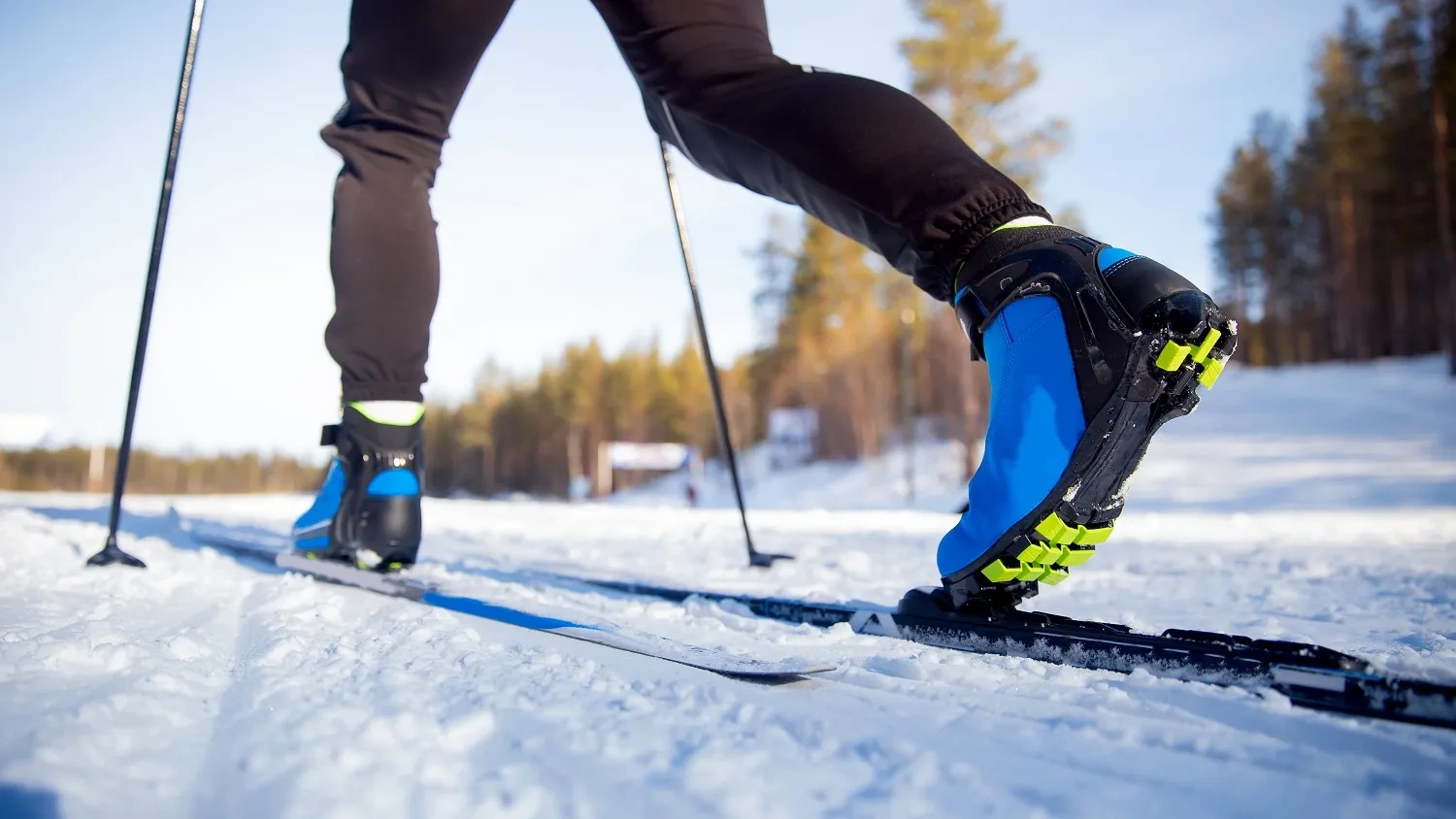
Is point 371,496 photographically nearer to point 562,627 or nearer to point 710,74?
point 562,627

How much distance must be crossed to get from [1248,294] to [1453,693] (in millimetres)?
36902

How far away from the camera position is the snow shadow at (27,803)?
1.44 feet

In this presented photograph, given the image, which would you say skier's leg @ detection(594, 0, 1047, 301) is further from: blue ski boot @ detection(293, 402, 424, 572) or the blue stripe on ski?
blue ski boot @ detection(293, 402, 424, 572)

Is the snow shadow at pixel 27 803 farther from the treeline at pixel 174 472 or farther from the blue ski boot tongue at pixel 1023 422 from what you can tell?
the treeline at pixel 174 472

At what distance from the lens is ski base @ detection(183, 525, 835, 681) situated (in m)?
0.72

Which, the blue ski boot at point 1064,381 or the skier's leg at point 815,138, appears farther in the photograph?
the skier's leg at point 815,138

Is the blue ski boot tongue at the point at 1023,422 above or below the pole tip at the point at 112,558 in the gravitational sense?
above

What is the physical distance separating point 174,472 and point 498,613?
7315 cm

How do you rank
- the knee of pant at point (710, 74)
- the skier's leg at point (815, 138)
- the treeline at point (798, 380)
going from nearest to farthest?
1. the skier's leg at point (815, 138)
2. the knee of pant at point (710, 74)
3. the treeline at point (798, 380)

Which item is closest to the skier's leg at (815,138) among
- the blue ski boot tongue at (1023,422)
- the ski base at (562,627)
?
the blue ski boot tongue at (1023,422)

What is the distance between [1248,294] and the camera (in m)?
31.6

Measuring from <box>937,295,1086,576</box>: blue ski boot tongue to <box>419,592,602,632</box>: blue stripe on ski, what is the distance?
43 cm

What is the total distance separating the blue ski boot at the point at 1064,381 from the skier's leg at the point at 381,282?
95 cm

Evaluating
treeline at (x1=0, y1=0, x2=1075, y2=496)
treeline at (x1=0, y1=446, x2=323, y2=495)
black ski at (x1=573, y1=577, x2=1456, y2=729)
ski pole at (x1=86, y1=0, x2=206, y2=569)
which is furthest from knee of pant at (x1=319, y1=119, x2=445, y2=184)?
treeline at (x1=0, y1=446, x2=323, y2=495)
